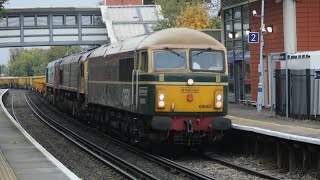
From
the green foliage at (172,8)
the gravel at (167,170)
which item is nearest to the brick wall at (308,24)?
the gravel at (167,170)

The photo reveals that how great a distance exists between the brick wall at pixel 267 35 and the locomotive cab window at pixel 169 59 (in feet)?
26.9

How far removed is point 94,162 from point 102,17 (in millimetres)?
47868

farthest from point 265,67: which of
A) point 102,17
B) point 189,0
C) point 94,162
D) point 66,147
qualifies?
point 102,17

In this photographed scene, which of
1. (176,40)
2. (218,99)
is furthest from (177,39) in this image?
(218,99)

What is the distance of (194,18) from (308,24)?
18.7 m

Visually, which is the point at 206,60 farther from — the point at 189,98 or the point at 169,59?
the point at 189,98

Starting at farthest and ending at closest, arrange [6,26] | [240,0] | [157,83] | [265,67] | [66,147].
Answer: [6,26]
[240,0]
[265,67]
[66,147]
[157,83]

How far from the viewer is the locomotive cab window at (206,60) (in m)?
14.9

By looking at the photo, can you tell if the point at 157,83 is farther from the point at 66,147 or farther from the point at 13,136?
the point at 13,136

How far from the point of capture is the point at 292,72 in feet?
61.4

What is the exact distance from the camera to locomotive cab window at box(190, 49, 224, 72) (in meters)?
14.9

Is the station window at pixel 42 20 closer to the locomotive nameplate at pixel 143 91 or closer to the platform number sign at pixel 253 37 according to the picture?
the platform number sign at pixel 253 37

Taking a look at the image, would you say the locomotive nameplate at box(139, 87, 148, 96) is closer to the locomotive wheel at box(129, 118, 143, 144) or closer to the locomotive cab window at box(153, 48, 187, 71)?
the locomotive cab window at box(153, 48, 187, 71)

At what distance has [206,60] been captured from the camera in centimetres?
1507
